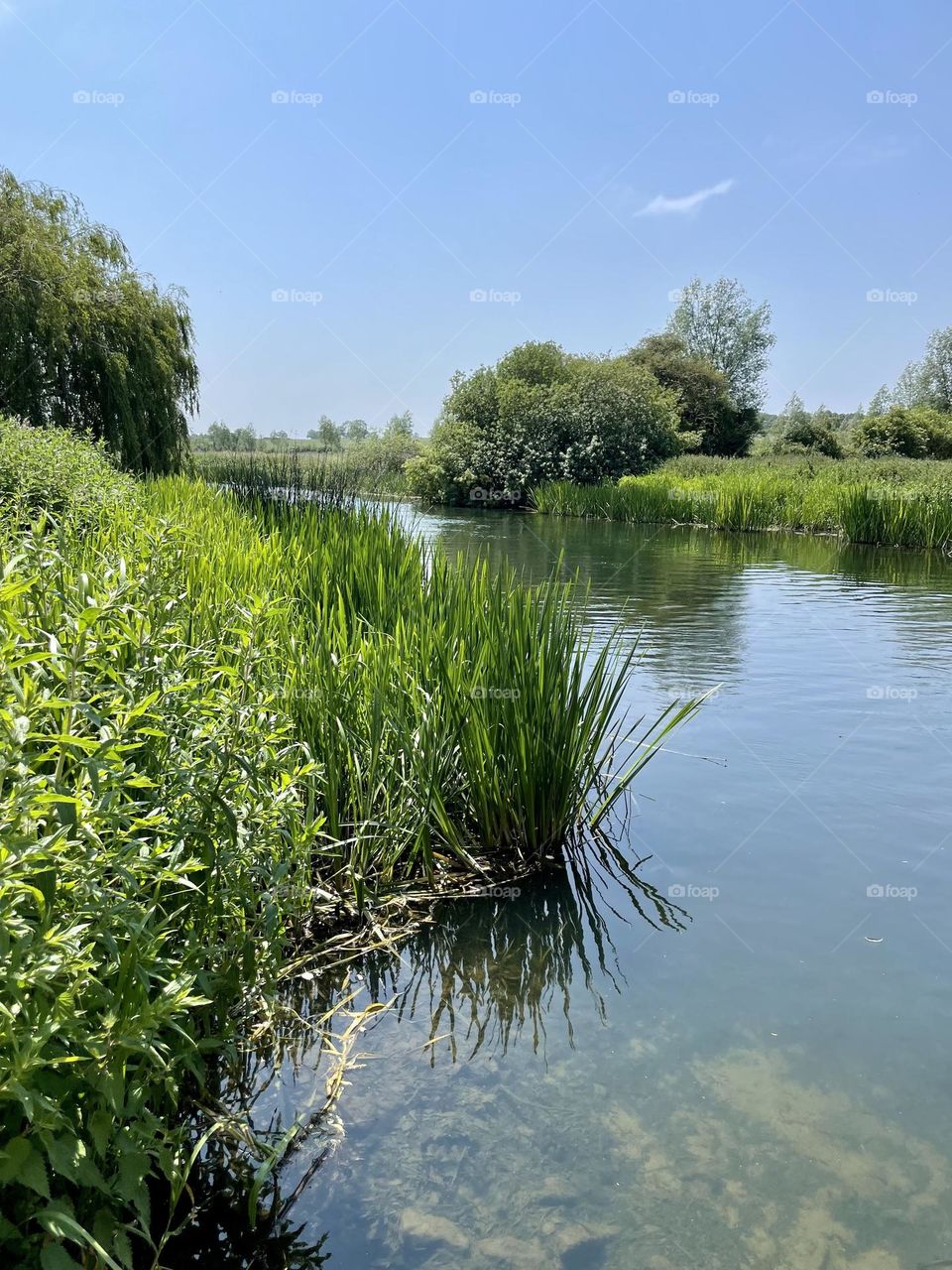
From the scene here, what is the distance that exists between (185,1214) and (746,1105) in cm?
159

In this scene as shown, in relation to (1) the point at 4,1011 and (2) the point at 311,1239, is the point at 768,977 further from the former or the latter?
(1) the point at 4,1011

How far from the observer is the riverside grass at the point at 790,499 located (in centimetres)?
2042

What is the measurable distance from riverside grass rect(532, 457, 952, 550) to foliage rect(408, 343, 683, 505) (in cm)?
251

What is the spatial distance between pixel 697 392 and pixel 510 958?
45.9 m

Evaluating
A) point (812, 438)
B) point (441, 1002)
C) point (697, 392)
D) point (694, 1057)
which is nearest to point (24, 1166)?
point (441, 1002)

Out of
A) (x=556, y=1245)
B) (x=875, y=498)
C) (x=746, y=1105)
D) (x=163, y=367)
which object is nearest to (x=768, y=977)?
(x=746, y=1105)

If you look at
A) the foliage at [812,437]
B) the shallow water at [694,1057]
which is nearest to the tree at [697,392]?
the foliage at [812,437]

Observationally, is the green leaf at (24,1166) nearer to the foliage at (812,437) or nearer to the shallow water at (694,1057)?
the shallow water at (694,1057)

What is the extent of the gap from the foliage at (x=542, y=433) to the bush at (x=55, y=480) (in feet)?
93.7

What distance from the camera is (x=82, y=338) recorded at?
1420cm

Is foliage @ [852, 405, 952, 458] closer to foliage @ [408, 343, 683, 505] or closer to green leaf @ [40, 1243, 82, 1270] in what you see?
foliage @ [408, 343, 683, 505]

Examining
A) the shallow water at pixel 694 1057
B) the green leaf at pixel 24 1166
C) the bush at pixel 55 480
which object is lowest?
the shallow water at pixel 694 1057

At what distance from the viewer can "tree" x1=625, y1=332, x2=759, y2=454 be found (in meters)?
46.1

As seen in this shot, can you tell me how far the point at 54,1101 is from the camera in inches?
60.1
